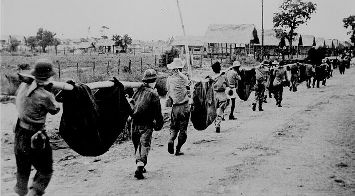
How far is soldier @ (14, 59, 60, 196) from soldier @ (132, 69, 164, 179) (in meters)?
2.41

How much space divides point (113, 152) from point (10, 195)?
3.32m

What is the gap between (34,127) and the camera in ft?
15.3

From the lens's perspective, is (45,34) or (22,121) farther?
(45,34)

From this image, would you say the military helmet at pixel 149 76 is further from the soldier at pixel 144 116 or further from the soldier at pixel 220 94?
the soldier at pixel 220 94

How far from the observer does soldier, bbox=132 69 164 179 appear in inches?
277

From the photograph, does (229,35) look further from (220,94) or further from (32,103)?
(32,103)

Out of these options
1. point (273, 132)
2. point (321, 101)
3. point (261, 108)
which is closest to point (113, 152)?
point (273, 132)

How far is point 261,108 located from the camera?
15953 mm

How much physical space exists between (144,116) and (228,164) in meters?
2.04

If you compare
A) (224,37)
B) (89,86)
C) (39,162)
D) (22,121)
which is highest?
(224,37)

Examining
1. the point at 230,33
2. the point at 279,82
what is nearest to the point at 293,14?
the point at 230,33

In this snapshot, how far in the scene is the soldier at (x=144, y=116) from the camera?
7.03 metres

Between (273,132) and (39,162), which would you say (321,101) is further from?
(39,162)

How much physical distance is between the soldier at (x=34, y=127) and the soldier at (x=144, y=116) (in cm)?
241
